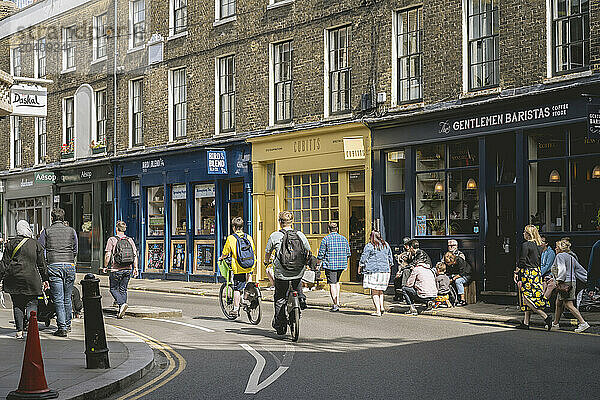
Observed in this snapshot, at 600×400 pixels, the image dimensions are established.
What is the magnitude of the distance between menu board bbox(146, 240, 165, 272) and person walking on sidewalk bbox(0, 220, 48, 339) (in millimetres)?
17990

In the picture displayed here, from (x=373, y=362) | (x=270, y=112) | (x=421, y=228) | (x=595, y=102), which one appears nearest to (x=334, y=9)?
(x=270, y=112)

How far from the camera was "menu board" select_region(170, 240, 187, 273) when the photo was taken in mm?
30781

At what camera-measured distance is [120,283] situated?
17625mm

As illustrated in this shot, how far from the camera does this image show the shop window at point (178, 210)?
30.9 meters

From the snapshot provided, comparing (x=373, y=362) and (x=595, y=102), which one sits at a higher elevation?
(x=595, y=102)

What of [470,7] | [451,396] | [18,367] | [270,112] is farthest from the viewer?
[270,112]

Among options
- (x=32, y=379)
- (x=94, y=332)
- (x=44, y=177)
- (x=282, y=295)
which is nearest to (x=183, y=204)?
(x=44, y=177)

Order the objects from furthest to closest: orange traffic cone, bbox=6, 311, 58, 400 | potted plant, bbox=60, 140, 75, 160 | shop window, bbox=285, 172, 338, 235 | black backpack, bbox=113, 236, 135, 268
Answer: potted plant, bbox=60, 140, 75, 160 → shop window, bbox=285, 172, 338, 235 → black backpack, bbox=113, 236, 135, 268 → orange traffic cone, bbox=6, 311, 58, 400

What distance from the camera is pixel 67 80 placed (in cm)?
3644

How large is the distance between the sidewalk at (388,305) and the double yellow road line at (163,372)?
6331mm

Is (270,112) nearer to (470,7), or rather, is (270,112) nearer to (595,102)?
(470,7)

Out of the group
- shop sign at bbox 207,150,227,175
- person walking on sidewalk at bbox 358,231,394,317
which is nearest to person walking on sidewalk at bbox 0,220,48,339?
person walking on sidewalk at bbox 358,231,394,317

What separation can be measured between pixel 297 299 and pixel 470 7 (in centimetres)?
1029

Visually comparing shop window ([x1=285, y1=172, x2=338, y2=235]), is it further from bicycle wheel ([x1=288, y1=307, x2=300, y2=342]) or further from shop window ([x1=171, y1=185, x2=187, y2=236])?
bicycle wheel ([x1=288, y1=307, x2=300, y2=342])
